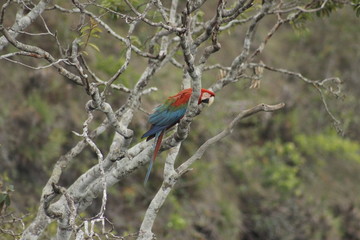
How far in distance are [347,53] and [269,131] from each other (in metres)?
4.01

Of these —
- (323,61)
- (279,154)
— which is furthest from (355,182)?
(323,61)

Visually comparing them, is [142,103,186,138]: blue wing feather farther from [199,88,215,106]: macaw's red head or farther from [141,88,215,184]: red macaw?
[199,88,215,106]: macaw's red head

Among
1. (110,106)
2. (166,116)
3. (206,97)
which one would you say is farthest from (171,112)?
(110,106)

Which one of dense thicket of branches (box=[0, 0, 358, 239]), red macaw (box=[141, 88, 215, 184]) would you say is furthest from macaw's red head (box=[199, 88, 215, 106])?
dense thicket of branches (box=[0, 0, 358, 239])

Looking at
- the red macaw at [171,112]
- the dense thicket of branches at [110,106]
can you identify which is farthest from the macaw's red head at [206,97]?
the dense thicket of branches at [110,106]

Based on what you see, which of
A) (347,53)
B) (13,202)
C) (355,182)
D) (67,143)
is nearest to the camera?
(13,202)

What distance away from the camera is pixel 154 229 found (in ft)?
33.9

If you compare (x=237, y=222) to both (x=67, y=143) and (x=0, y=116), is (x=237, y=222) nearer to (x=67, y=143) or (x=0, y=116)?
(x=67, y=143)

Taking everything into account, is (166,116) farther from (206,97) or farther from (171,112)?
(206,97)

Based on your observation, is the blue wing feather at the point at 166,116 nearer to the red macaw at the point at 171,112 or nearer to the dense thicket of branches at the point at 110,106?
the red macaw at the point at 171,112

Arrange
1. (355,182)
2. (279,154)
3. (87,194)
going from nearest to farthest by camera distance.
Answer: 1. (87,194)
2. (279,154)
3. (355,182)

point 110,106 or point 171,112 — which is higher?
point 171,112

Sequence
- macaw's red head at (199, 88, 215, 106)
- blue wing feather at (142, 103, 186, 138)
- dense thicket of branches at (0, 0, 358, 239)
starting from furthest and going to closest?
blue wing feather at (142, 103, 186, 138), macaw's red head at (199, 88, 215, 106), dense thicket of branches at (0, 0, 358, 239)

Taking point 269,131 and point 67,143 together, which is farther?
point 269,131
